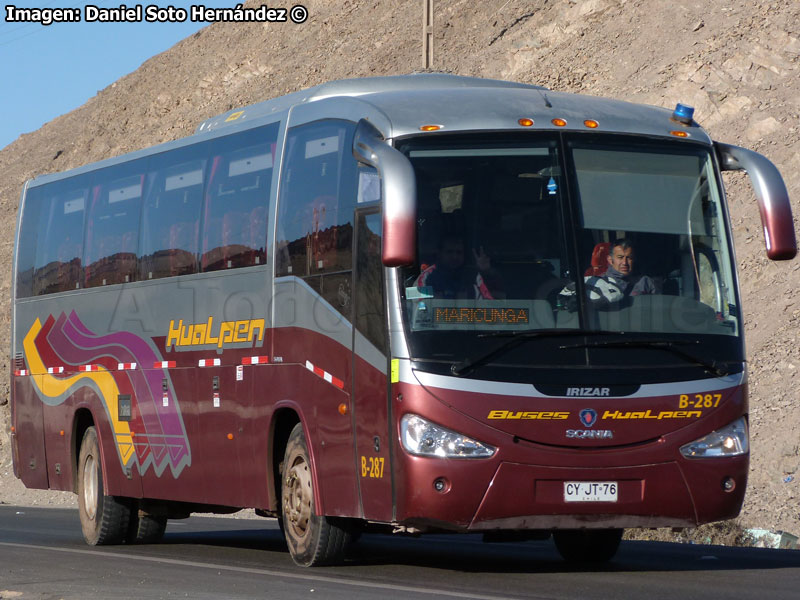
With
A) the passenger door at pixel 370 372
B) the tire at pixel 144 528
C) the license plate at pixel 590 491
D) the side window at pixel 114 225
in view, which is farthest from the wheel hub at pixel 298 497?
the tire at pixel 144 528

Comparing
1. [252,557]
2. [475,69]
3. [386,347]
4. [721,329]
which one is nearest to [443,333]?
[386,347]

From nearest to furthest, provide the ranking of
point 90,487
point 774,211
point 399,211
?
1. point 399,211
2. point 774,211
3. point 90,487

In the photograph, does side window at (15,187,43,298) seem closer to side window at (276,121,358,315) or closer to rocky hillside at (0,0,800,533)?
side window at (276,121,358,315)

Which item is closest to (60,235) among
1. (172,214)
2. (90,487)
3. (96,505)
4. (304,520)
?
(90,487)

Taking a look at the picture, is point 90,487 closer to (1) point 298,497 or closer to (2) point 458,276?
(1) point 298,497

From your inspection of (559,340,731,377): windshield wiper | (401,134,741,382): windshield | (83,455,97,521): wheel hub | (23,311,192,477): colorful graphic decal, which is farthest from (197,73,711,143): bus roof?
(83,455,97,521): wheel hub

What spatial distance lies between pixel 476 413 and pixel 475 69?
1540 inches

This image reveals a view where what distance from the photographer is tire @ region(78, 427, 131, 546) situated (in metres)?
17.1

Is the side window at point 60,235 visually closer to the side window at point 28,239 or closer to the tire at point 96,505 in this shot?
the side window at point 28,239

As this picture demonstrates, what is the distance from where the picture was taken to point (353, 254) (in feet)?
38.5

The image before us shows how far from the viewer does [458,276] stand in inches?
430

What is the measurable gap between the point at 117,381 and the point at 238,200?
353 cm

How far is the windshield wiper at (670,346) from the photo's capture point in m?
10.9

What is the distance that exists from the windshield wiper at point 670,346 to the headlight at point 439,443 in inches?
36.3
